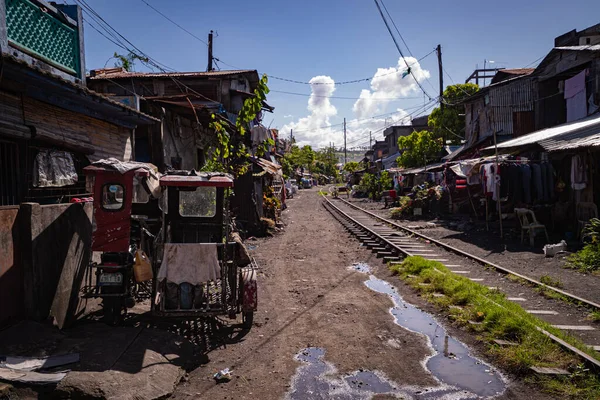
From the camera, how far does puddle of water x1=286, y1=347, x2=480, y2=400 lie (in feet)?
14.9

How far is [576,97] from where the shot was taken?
1730 centimetres

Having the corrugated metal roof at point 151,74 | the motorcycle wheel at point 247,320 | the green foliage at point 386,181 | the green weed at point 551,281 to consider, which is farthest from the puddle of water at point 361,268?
the green foliage at point 386,181

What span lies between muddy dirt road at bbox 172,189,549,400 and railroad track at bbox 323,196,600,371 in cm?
158

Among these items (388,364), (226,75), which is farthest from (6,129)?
(226,75)

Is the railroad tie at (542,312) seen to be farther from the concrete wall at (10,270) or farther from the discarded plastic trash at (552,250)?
the concrete wall at (10,270)

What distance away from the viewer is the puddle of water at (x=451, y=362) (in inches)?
189

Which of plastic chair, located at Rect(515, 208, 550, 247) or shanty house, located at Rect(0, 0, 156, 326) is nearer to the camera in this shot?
shanty house, located at Rect(0, 0, 156, 326)

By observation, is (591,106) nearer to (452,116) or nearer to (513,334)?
(513,334)

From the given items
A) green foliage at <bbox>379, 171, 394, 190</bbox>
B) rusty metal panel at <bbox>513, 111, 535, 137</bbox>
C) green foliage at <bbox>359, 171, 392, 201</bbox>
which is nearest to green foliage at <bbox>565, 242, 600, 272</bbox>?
rusty metal panel at <bbox>513, 111, 535, 137</bbox>

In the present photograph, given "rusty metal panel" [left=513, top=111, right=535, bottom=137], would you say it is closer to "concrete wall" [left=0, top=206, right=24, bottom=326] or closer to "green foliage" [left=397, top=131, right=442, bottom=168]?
"green foliage" [left=397, top=131, right=442, bottom=168]

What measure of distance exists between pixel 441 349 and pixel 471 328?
94cm

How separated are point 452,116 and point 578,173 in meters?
20.6

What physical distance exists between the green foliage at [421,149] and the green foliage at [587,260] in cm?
2109

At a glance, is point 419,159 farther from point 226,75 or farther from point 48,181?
point 48,181
